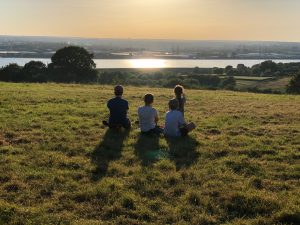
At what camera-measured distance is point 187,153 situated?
9.96 m

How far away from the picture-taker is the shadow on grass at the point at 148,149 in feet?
30.9

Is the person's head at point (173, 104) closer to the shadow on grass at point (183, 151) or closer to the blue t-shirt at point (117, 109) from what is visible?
the shadow on grass at point (183, 151)

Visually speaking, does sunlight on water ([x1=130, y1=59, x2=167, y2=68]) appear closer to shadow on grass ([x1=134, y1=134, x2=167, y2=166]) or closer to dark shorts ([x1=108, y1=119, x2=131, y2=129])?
dark shorts ([x1=108, y1=119, x2=131, y2=129])

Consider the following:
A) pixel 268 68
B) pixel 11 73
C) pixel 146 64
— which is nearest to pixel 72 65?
pixel 11 73

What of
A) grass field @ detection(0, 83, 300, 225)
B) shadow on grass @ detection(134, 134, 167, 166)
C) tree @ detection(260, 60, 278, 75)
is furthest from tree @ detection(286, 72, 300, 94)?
shadow on grass @ detection(134, 134, 167, 166)

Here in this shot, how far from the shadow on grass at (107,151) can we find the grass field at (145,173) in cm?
2

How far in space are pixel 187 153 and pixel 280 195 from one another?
10.0 feet

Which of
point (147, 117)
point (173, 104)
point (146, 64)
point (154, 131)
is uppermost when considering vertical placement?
point (173, 104)

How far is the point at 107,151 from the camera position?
10.0 meters

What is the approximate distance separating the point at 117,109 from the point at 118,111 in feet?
0.29

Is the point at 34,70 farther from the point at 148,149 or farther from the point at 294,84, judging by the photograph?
the point at 148,149

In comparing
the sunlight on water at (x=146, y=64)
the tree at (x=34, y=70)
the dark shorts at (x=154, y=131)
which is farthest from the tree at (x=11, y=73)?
the sunlight on water at (x=146, y=64)

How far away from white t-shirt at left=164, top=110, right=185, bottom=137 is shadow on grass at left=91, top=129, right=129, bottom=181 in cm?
120

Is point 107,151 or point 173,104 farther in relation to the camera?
point 173,104
